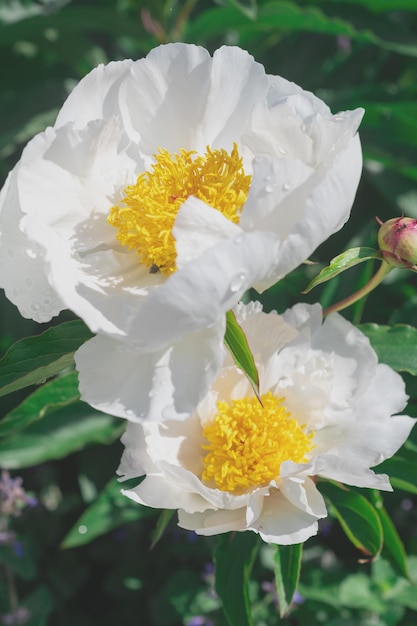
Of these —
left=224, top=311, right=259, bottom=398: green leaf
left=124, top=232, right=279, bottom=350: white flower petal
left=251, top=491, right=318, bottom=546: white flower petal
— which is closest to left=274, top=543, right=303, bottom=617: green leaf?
left=251, top=491, right=318, bottom=546: white flower petal

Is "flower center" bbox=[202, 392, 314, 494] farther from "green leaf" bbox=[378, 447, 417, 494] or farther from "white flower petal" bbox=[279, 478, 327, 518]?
"green leaf" bbox=[378, 447, 417, 494]

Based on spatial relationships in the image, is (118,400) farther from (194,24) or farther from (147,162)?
(194,24)

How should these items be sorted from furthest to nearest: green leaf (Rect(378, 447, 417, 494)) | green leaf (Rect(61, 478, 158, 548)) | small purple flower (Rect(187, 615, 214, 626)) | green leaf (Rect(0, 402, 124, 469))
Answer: small purple flower (Rect(187, 615, 214, 626))
green leaf (Rect(0, 402, 124, 469))
green leaf (Rect(61, 478, 158, 548))
green leaf (Rect(378, 447, 417, 494))

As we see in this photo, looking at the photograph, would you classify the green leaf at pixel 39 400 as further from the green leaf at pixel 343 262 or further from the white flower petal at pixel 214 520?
the green leaf at pixel 343 262

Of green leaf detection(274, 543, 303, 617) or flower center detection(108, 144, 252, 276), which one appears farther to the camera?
green leaf detection(274, 543, 303, 617)

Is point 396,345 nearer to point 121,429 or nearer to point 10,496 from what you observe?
point 121,429

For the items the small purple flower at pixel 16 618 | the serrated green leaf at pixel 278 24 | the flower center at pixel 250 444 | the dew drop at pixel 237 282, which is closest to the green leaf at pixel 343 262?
the dew drop at pixel 237 282
